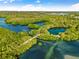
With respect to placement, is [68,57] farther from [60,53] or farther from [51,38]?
[51,38]

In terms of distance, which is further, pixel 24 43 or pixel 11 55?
pixel 24 43

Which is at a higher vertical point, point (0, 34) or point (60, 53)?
point (0, 34)

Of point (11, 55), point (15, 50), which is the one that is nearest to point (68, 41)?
point (15, 50)

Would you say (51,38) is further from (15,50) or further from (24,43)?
(15,50)

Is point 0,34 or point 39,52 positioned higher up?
point 0,34

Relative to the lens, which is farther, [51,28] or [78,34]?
[51,28]

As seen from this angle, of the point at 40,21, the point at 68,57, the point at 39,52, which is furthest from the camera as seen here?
the point at 40,21

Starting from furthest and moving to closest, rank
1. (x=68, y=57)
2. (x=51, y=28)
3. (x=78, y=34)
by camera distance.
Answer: (x=51, y=28)
(x=78, y=34)
(x=68, y=57)

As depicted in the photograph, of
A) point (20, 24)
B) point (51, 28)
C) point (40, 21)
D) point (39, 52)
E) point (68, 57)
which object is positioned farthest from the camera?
point (40, 21)

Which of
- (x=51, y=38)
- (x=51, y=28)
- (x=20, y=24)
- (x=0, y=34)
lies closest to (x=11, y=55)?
(x=0, y=34)
